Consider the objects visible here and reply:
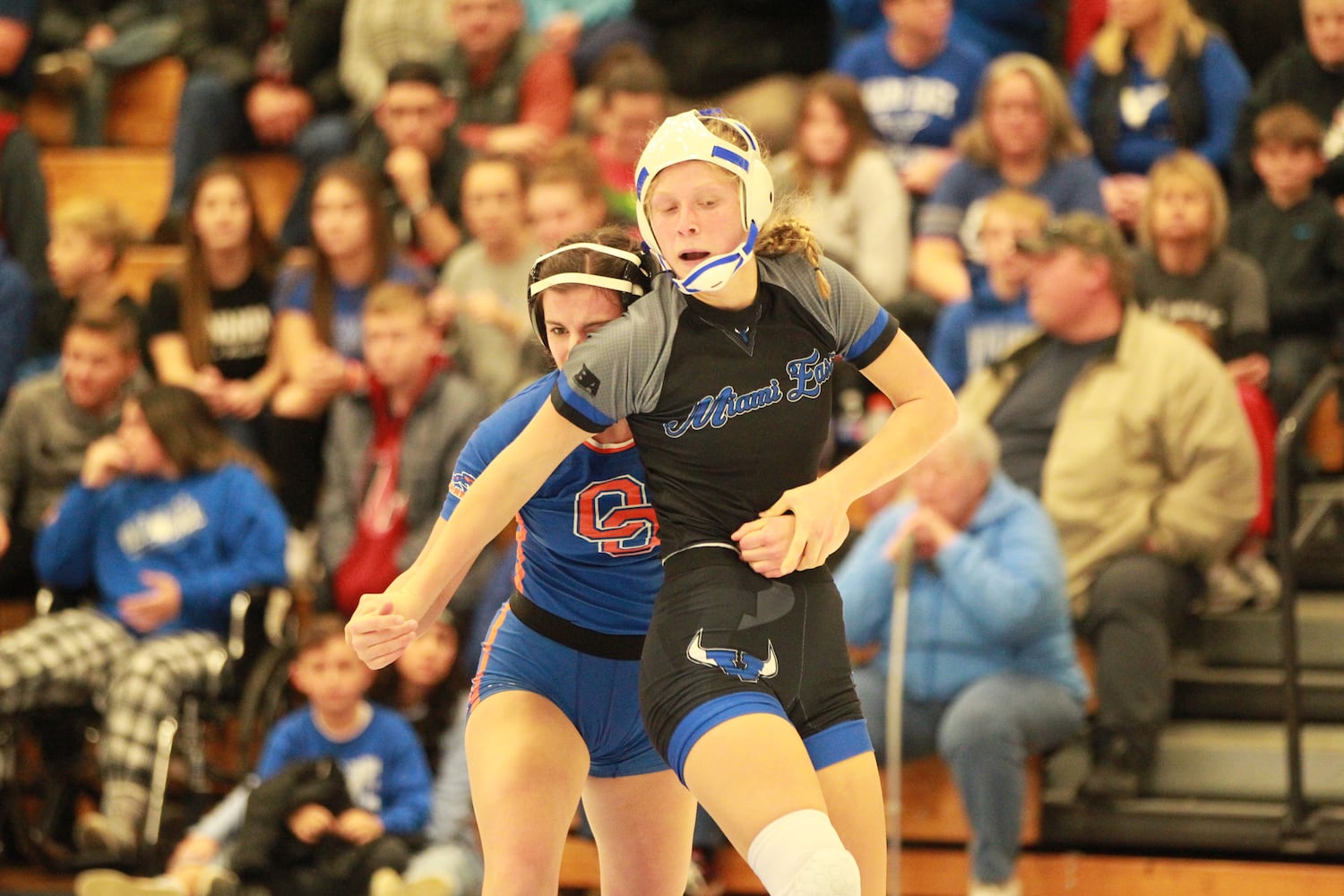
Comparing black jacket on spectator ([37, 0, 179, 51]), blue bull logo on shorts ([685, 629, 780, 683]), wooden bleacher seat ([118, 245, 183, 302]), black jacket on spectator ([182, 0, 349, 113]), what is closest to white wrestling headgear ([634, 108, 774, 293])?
blue bull logo on shorts ([685, 629, 780, 683])

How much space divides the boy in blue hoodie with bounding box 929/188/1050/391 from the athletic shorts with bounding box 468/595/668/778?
125 inches

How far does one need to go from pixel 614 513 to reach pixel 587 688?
357 mm

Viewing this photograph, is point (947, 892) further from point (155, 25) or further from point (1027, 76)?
point (155, 25)

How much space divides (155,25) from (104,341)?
3.30 metres

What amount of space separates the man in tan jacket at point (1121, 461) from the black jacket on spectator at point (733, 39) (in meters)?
2.52

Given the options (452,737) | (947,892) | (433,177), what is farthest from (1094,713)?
(433,177)

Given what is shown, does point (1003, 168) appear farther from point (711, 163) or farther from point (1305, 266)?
point (711, 163)

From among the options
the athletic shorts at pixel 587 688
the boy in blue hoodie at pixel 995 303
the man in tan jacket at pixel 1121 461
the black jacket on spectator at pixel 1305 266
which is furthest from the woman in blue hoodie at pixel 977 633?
the athletic shorts at pixel 587 688

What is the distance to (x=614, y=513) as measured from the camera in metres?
3.62

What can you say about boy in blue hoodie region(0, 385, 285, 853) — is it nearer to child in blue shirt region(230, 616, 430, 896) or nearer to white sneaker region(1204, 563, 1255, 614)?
→ child in blue shirt region(230, 616, 430, 896)

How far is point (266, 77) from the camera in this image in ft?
29.5

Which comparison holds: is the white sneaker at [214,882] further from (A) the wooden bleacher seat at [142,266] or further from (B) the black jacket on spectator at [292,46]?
(B) the black jacket on spectator at [292,46]

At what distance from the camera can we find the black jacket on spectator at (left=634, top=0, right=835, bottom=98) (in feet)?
27.1

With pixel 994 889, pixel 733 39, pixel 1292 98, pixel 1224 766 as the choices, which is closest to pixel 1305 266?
pixel 1292 98
